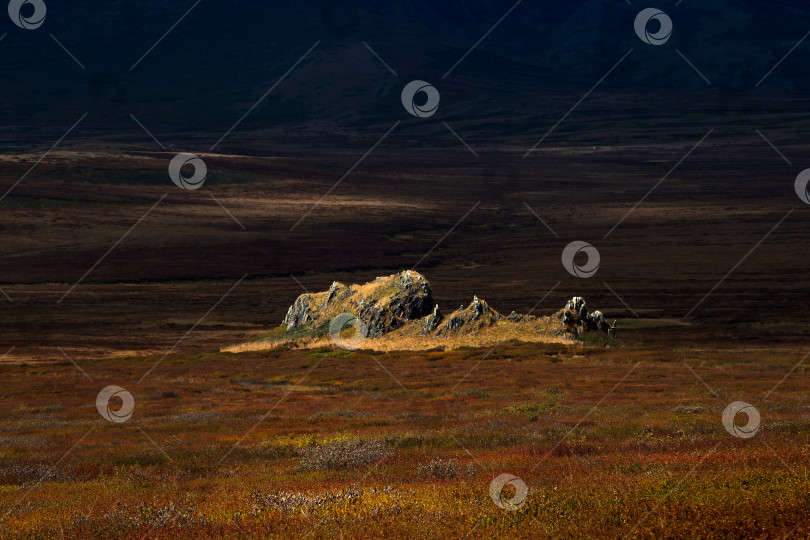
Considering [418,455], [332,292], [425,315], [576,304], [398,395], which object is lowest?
Answer: [418,455]

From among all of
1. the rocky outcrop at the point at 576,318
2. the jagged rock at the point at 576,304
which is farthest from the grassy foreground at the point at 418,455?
the jagged rock at the point at 576,304

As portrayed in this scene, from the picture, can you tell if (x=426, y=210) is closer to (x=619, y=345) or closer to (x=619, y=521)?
(x=619, y=345)

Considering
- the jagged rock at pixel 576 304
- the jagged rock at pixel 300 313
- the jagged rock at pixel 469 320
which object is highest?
the jagged rock at pixel 300 313

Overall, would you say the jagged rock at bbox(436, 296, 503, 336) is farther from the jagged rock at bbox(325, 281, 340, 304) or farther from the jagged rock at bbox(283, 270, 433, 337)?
the jagged rock at bbox(325, 281, 340, 304)

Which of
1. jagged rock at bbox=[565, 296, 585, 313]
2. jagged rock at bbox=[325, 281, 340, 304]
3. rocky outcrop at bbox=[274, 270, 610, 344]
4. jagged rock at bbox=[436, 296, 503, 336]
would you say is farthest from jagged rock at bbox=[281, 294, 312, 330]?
jagged rock at bbox=[565, 296, 585, 313]

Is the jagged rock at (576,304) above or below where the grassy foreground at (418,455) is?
above

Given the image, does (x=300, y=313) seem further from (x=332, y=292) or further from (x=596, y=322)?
(x=596, y=322)

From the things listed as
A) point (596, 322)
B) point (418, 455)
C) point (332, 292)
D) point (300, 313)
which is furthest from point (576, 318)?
point (418, 455)

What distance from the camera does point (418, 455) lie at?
57.5 feet

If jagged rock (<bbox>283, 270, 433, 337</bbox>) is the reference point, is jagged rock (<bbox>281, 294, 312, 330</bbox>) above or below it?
above

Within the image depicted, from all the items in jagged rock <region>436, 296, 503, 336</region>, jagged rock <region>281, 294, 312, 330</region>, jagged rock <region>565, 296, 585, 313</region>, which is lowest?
jagged rock <region>436, 296, 503, 336</region>

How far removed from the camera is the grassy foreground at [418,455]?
10.3m

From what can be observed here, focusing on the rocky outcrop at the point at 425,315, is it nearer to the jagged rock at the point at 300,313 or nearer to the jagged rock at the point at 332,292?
the jagged rock at the point at 332,292

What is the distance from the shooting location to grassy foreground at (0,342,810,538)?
1028 centimetres
